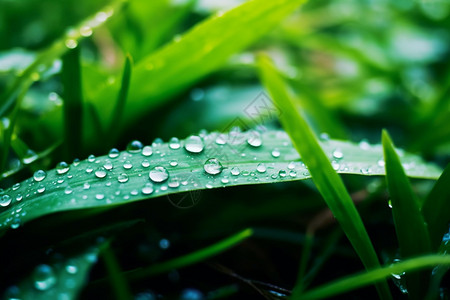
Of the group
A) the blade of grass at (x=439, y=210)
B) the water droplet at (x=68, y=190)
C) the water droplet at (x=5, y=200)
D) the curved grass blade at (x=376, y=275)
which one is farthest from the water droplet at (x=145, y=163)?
the blade of grass at (x=439, y=210)

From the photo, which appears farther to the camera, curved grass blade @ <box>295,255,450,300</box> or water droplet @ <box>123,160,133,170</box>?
water droplet @ <box>123,160,133,170</box>

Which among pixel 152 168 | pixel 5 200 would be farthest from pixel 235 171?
pixel 5 200

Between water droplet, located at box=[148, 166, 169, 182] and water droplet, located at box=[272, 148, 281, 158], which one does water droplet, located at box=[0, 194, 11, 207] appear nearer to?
water droplet, located at box=[148, 166, 169, 182]

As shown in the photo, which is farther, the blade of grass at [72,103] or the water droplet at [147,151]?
the blade of grass at [72,103]

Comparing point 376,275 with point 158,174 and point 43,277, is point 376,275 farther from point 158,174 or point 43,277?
point 43,277

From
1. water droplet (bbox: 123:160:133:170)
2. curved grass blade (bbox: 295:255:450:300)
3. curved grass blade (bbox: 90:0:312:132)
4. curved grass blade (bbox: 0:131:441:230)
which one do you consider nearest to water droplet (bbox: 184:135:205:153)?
curved grass blade (bbox: 0:131:441:230)

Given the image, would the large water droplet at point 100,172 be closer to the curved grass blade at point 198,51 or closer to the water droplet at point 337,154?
the curved grass blade at point 198,51

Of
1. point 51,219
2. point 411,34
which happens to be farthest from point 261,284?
point 411,34
